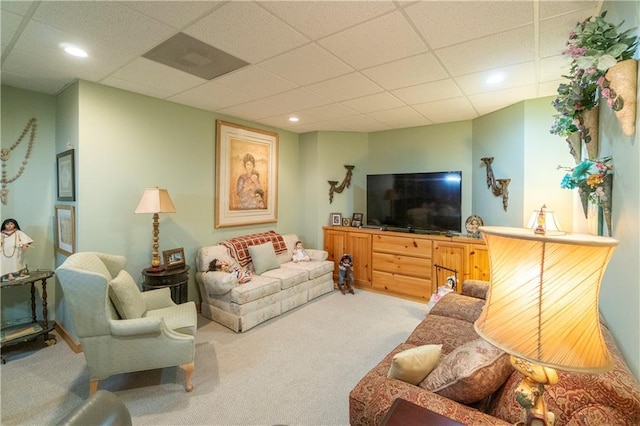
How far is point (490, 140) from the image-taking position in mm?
3859

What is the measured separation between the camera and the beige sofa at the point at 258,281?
126 inches

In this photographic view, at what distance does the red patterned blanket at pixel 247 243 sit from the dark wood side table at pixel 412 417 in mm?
3061

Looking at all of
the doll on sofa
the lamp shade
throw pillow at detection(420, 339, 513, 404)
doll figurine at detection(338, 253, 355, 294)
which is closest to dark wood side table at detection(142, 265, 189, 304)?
the doll on sofa

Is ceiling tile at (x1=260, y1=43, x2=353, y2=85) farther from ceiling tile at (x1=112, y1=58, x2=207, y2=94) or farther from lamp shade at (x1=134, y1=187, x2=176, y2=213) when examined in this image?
lamp shade at (x1=134, y1=187, x2=176, y2=213)

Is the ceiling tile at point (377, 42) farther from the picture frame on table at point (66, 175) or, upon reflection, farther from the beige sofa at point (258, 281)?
the picture frame on table at point (66, 175)

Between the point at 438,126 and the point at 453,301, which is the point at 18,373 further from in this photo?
the point at 438,126

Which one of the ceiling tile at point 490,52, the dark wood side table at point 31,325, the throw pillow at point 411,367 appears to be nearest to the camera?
the throw pillow at point 411,367

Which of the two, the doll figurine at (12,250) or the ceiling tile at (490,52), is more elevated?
the ceiling tile at (490,52)

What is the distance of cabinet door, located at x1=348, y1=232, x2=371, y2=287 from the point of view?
4625 millimetres

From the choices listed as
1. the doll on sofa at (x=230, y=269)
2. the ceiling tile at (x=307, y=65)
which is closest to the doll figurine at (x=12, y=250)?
the doll on sofa at (x=230, y=269)

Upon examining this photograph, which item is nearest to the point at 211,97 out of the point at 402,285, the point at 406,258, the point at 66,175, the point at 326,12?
the point at 66,175

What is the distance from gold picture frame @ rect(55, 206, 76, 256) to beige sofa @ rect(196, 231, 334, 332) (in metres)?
1.25

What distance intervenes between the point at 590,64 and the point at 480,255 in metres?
2.83

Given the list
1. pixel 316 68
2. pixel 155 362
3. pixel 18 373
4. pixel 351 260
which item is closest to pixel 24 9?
pixel 316 68
